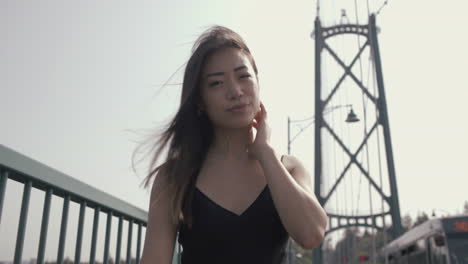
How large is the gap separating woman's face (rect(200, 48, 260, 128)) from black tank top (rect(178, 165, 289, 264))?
0.69 feet

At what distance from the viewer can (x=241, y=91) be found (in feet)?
4.12

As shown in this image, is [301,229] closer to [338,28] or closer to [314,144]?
[314,144]

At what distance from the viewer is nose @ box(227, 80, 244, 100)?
4.11 ft

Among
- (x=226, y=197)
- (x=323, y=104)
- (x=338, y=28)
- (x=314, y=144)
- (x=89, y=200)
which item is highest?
(x=338, y=28)

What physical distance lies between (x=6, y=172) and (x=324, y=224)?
83 cm

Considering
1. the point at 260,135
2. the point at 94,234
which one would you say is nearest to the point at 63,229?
the point at 94,234

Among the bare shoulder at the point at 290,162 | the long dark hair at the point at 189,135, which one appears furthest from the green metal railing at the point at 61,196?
the bare shoulder at the point at 290,162

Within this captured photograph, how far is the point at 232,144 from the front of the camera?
1.42 metres

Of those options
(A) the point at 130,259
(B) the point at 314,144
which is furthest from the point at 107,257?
(B) the point at 314,144

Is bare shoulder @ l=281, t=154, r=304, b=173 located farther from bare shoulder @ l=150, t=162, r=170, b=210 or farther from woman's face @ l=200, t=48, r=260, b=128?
bare shoulder @ l=150, t=162, r=170, b=210

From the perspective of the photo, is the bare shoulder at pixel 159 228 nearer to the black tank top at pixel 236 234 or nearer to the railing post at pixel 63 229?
the black tank top at pixel 236 234

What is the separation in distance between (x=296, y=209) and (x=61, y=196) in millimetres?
845

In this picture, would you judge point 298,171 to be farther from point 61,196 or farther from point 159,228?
point 61,196

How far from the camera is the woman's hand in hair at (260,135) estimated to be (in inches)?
50.3
